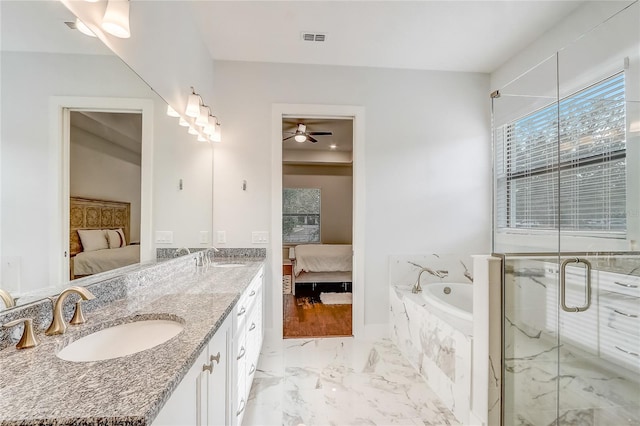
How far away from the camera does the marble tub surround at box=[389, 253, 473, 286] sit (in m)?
2.98

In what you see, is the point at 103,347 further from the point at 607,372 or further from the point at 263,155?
the point at 607,372

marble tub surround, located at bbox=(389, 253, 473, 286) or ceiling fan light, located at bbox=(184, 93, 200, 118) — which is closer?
ceiling fan light, located at bbox=(184, 93, 200, 118)

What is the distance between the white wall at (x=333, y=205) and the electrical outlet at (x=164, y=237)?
554cm

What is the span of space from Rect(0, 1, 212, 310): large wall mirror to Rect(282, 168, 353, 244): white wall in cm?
594

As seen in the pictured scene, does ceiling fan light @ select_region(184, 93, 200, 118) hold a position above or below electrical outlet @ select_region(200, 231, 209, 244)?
above

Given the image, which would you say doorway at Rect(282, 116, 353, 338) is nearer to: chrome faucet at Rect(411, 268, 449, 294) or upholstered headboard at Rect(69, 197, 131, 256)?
chrome faucet at Rect(411, 268, 449, 294)

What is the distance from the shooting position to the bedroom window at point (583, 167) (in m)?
1.74

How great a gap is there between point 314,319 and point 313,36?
2998 mm

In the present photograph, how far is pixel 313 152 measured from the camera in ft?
21.3

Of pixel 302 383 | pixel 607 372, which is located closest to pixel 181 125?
pixel 302 383

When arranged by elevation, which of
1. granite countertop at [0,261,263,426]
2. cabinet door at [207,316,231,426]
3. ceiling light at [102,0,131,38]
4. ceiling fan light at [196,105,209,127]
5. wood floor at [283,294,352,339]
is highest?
ceiling light at [102,0,131,38]

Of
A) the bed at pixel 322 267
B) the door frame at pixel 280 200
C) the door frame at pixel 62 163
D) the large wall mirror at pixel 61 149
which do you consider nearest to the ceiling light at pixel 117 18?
the large wall mirror at pixel 61 149

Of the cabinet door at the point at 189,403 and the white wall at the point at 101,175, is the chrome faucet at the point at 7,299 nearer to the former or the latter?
the white wall at the point at 101,175

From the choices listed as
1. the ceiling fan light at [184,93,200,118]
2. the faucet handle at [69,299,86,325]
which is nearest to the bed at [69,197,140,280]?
the faucet handle at [69,299,86,325]
